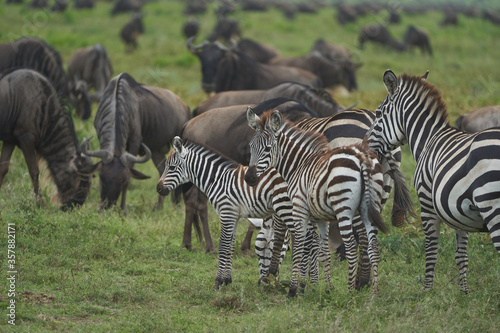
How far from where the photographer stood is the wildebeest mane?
49.6ft

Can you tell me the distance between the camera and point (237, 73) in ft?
49.7

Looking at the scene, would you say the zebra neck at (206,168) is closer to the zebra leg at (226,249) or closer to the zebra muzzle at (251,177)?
the zebra leg at (226,249)

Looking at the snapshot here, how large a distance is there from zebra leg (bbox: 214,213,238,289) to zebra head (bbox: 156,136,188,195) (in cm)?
71

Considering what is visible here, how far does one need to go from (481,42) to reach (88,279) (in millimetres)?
33061

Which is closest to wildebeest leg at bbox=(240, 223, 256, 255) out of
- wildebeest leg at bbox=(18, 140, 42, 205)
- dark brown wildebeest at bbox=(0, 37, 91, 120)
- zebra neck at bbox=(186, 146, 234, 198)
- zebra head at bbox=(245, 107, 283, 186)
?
zebra neck at bbox=(186, 146, 234, 198)

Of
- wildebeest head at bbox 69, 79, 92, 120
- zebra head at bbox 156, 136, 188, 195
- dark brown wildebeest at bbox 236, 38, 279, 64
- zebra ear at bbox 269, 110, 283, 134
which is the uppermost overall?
dark brown wildebeest at bbox 236, 38, 279, 64

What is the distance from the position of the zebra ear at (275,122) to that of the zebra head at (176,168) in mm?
1139

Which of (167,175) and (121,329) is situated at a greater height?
(167,175)

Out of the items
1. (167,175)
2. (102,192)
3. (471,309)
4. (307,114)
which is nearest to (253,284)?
(167,175)

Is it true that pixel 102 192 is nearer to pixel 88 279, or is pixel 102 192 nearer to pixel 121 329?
pixel 88 279

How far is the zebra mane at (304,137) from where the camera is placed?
598 centimetres

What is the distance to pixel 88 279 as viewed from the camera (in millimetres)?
6090

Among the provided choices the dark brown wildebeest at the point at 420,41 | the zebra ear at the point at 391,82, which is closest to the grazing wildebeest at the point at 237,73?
the zebra ear at the point at 391,82

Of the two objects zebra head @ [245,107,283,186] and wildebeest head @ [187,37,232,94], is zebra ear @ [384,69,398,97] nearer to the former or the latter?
zebra head @ [245,107,283,186]
